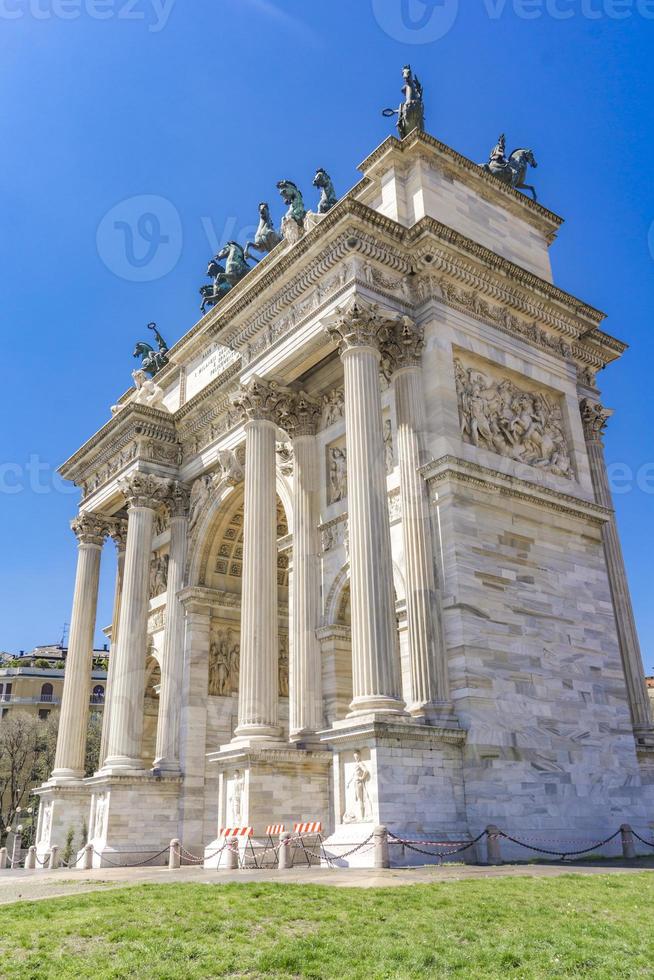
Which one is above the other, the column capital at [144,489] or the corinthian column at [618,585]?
the column capital at [144,489]

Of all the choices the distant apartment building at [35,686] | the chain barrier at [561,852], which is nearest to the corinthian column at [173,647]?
the chain barrier at [561,852]

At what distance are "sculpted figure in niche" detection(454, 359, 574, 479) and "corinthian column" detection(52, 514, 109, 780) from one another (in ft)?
63.9

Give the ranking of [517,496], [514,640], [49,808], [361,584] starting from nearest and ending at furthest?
[361,584] < [514,640] < [517,496] < [49,808]

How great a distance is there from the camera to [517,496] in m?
23.5

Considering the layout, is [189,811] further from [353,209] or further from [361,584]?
[353,209]

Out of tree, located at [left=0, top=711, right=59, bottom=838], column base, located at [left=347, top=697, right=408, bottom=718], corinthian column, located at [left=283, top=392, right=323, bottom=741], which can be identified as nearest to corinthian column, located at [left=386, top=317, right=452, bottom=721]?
column base, located at [left=347, top=697, right=408, bottom=718]

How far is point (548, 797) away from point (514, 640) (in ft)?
12.6

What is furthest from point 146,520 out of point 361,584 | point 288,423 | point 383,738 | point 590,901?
point 590,901

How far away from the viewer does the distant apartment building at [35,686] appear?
302 ft

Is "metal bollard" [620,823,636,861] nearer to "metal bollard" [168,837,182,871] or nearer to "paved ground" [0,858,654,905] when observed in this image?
"paved ground" [0,858,654,905]

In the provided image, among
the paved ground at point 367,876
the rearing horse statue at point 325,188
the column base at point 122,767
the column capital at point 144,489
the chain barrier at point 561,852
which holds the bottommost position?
the paved ground at point 367,876

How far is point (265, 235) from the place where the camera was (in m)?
32.5

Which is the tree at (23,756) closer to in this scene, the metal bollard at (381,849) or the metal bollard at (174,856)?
the metal bollard at (174,856)

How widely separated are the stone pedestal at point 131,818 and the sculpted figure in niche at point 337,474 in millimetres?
11633
